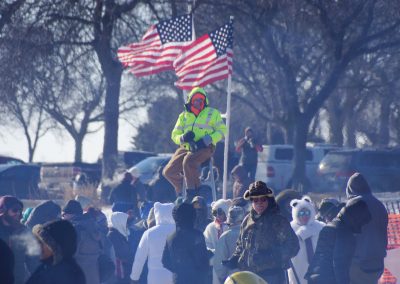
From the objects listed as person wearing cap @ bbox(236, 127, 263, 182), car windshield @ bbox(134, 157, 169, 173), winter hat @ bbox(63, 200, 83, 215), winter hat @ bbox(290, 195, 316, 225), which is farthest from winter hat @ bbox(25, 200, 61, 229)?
car windshield @ bbox(134, 157, 169, 173)

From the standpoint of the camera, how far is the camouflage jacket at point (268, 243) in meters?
9.59

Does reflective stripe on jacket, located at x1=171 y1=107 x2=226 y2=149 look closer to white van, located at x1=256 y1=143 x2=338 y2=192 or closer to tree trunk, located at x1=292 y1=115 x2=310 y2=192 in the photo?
tree trunk, located at x1=292 y1=115 x2=310 y2=192

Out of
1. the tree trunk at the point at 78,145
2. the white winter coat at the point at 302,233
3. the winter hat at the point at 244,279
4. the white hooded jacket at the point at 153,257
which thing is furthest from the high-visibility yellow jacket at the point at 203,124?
the tree trunk at the point at 78,145

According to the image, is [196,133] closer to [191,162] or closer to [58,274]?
[191,162]

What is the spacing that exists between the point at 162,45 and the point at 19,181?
9.56m

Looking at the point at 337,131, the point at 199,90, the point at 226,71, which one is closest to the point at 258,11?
the point at 226,71

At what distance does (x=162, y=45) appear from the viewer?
1862 centimetres

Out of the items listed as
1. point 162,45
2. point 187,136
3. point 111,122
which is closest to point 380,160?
point 111,122

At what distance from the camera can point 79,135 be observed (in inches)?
2291

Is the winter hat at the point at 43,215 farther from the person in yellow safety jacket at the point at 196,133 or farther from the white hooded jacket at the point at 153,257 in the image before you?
the person in yellow safety jacket at the point at 196,133

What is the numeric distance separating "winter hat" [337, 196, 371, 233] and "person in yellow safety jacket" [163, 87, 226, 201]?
502 cm

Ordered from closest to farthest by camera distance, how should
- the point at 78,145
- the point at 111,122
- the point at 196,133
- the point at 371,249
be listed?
the point at 371,249
the point at 196,133
the point at 111,122
the point at 78,145

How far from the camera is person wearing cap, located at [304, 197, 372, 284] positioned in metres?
9.77

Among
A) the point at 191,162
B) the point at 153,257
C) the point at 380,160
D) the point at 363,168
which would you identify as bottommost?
the point at 153,257
